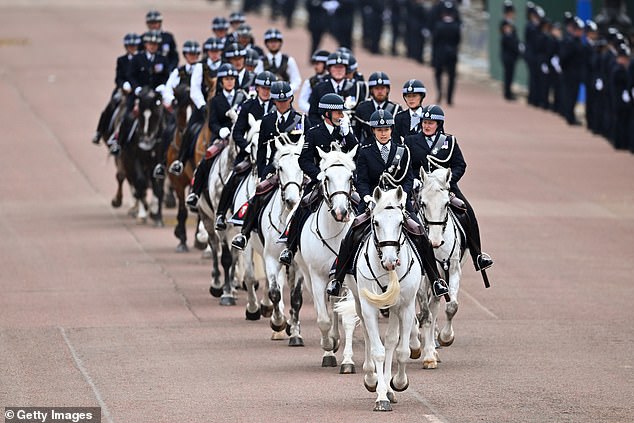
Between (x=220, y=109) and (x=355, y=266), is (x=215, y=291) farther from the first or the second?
(x=355, y=266)

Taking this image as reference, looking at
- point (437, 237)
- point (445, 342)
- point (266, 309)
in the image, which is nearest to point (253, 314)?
point (266, 309)

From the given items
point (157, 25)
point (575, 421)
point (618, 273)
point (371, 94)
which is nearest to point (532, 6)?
point (157, 25)

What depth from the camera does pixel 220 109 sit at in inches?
864

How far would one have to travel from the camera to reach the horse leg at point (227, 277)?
20.9 metres

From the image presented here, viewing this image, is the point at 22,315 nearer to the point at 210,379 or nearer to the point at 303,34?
the point at 210,379

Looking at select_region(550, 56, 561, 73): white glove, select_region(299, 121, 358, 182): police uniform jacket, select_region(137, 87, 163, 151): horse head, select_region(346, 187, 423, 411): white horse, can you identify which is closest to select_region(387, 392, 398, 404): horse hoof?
select_region(346, 187, 423, 411): white horse

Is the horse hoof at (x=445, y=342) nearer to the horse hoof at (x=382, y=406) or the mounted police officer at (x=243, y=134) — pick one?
the horse hoof at (x=382, y=406)

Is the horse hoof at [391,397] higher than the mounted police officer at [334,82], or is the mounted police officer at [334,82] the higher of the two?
the mounted police officer at [334,82]

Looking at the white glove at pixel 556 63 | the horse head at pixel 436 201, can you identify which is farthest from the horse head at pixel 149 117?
the white glove at pixel 556 63

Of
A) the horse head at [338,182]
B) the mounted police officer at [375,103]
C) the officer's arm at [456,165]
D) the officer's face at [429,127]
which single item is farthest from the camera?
the mounted police officer at [375,103]

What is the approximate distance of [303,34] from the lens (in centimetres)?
5934

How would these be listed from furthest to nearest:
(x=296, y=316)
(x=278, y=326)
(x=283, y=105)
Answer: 1. (x=283, y=105)
2. (x=278, y=326)
3. (x=296, y=316)

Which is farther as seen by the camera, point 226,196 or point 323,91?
point 323,91

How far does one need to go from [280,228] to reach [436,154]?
1.88 metres
